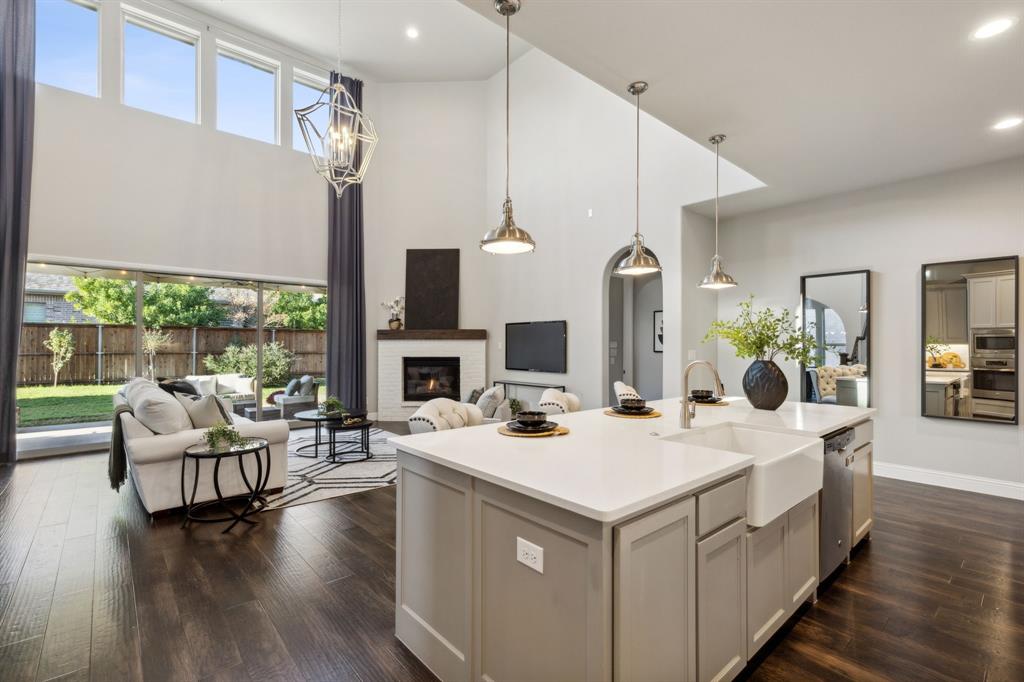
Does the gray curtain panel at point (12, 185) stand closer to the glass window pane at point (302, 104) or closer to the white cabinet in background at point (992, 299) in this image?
the glass window pane at point (302, 104)

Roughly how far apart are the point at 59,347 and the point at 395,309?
4161 millimetres

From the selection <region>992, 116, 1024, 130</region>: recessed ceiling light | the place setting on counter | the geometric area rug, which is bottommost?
the geometric area rug

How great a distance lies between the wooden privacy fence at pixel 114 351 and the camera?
539 cm

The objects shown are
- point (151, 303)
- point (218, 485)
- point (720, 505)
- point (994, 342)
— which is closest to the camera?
point (720, 505)

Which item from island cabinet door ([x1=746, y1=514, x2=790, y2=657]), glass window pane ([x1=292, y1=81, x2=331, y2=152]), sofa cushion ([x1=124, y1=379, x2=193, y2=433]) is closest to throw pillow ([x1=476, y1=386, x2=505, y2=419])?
sofa cushion ([x1=124, y1=379, x2=193, y2=433])

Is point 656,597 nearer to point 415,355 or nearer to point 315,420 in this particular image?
point 315,420

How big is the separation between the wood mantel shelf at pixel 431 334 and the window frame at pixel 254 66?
3262 millimetres

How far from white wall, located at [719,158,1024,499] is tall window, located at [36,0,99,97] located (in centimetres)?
808

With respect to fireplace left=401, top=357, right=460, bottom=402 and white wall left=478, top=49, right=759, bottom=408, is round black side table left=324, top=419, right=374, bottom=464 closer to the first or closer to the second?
fireplace left=401, top=357, right=460, bottom=402

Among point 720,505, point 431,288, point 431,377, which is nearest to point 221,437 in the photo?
point 720,505

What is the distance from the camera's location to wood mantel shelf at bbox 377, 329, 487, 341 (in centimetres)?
794

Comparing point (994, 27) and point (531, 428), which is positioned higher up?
point (994, 27)

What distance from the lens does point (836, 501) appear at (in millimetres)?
2584

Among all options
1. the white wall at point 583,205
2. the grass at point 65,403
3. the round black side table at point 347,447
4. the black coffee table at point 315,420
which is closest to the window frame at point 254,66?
the white wall at point 583,205
